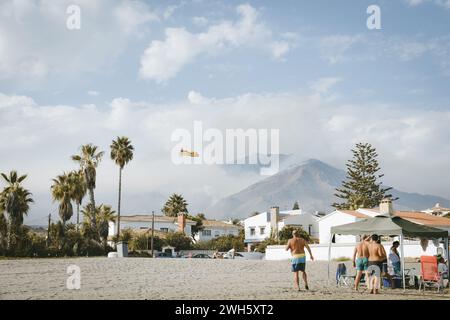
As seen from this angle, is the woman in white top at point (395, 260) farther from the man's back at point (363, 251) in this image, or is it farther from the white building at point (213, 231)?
the white building at point (213, 231)

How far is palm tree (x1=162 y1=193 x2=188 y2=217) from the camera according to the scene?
9162cm

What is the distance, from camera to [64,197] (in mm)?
52000

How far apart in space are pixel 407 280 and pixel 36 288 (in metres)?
11.9

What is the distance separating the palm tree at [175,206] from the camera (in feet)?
301

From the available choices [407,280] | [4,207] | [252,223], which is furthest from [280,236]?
[407,280]

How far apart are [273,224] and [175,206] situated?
80.8ft

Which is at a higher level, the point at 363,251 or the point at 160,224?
the point at 160,224

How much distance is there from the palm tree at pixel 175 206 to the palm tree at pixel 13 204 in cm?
4485

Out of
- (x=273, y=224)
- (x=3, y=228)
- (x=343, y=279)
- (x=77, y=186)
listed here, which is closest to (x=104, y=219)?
(x=77, y=186)

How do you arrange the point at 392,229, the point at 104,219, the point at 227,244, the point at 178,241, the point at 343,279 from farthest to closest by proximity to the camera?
1. the point at 227,244
2. the point at 178,241
3. the point at 104,219
4. the point at 343,279
5. the point at 392,229

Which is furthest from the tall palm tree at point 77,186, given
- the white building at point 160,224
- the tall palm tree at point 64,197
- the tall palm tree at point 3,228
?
the white building at point 160,224

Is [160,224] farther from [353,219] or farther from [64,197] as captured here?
[353,219]

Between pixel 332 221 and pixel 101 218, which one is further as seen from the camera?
pixel 101 218
